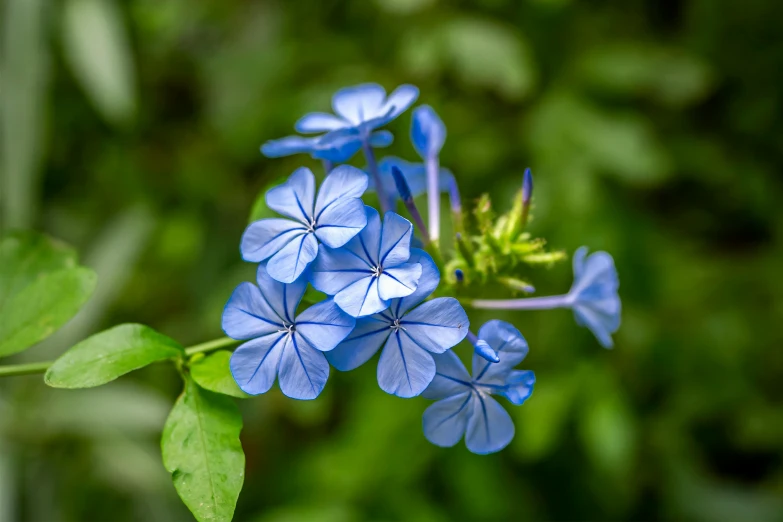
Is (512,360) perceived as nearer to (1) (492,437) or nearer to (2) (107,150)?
(1) (492,437)

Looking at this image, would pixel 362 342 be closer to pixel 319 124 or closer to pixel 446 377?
pixel 446 377

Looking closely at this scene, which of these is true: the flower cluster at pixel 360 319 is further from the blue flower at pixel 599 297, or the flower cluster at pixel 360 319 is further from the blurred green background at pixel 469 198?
the blurred green background at pixel 469 198

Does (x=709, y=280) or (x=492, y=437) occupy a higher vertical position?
(x=492, y=437)

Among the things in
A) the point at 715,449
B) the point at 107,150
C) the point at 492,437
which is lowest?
the point at 715,449

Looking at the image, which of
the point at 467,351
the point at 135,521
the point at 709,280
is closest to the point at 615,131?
the point at 709,280

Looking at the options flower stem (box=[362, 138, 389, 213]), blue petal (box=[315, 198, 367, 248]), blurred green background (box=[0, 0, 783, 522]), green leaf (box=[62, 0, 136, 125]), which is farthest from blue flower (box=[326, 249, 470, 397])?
green leaf (box=[62, 0, 136, 125])

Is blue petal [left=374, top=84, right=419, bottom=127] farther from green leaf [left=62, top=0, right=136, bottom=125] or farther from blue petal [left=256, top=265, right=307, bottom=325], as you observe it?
green leaf [left=62, top=0, right=136, bottom=125]

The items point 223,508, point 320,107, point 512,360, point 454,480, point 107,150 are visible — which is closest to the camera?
point 223,508
